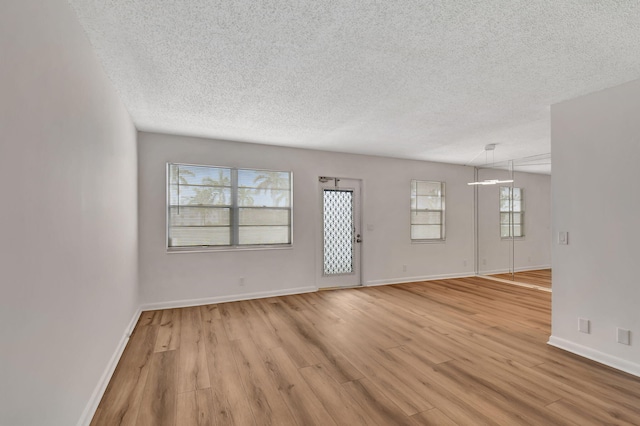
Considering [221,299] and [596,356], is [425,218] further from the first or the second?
[221,299]

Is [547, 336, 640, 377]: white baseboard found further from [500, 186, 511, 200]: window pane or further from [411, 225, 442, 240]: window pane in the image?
[500, 186, 511, 200]: window pane

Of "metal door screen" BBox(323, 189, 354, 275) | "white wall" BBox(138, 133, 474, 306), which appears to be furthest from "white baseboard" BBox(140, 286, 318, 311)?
"metal door screen" BBox(323, 189, 354, 275)

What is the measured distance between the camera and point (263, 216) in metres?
4.86

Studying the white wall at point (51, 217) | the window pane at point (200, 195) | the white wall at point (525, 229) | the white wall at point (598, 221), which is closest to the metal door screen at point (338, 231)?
the window pane at point (200, 195)

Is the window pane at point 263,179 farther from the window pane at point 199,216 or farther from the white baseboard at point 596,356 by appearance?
the white baseboard at point 596,356

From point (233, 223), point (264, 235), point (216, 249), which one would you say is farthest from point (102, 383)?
point (264, 235)

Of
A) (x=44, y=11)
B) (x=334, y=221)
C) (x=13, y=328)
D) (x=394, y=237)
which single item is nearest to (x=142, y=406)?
(x=13, y=328)

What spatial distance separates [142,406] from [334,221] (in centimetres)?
399

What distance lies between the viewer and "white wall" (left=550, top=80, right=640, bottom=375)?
2.45 meters

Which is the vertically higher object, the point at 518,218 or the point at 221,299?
the point at 518,218

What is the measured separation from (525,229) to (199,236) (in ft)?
22.4

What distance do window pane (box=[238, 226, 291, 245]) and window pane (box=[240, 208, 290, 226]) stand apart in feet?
0.28

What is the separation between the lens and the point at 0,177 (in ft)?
3.25

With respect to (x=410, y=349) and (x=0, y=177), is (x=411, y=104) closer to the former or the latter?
(x=410, y=349)
